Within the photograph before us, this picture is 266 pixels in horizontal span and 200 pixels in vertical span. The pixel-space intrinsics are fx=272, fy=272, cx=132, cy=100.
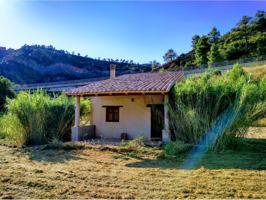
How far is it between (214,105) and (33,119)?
27.6 ft

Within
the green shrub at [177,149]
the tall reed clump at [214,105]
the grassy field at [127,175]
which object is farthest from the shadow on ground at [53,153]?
the tall reed clump at [214,105]

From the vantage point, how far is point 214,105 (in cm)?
1100

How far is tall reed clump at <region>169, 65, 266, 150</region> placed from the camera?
10336mm

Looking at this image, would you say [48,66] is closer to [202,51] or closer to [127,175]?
[202,51]

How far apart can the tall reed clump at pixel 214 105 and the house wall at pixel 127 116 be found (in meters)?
2.98

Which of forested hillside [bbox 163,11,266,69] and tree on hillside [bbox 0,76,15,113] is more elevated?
forested hillside [bbox 163,11,266,69]

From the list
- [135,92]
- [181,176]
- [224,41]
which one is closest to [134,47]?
[135,92]

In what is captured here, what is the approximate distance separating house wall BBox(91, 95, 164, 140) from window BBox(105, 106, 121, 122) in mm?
189

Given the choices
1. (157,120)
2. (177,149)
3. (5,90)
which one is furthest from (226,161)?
(5,90)

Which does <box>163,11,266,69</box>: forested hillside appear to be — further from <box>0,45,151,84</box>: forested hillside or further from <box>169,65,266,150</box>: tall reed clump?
<box>169,65,266,150</box>: tall reed clump

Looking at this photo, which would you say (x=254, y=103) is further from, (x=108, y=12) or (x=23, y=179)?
(x=23, y=179)

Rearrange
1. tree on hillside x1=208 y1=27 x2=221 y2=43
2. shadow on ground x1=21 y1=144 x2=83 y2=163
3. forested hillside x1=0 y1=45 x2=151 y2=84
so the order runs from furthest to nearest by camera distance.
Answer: forested hillside x1=0 y1=45 x2=151 y2=84 → tree on hillside x1=208 y1=27 x2=221 y2=43 → shadow on ground x1=21 y1=144 x2=83 y2=163

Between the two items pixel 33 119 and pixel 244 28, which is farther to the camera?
pixel 244 28

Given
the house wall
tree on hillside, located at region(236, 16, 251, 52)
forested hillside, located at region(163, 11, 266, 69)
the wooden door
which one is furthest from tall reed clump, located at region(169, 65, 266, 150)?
tree on hillside, located at region(236, 16, 251, 52)
